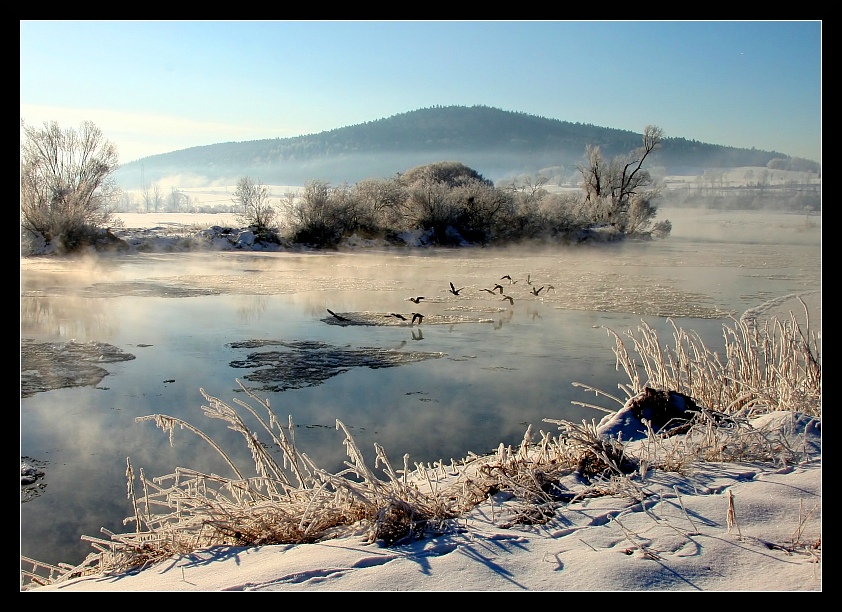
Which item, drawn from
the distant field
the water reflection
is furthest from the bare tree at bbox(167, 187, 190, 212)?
the water reflection

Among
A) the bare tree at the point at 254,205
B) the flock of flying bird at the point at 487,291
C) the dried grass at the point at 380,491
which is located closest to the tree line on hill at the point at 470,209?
the bare tree at the point at 254,205

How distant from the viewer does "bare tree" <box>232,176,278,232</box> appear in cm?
1783

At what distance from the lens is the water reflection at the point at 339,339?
219 inches

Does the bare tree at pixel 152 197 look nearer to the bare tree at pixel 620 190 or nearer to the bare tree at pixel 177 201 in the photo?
the bare tree at pixel 177 201

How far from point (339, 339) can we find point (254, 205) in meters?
10.1

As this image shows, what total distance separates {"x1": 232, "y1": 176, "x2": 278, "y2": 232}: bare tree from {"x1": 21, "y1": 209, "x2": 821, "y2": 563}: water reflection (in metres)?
1.06

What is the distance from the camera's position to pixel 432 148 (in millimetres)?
17297

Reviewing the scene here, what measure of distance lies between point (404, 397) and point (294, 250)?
40.3 feet

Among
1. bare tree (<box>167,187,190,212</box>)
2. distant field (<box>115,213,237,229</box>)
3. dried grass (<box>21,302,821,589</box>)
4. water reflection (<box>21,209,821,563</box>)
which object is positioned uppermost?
bare tree (<box>167,187,190,212</box>)

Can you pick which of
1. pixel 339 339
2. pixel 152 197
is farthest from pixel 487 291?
pixel 152 197

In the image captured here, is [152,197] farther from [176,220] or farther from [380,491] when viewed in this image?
[380,491]

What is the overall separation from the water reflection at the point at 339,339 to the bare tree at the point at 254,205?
1055 mm

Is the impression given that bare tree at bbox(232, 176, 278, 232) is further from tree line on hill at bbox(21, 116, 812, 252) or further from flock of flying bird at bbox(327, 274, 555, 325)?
flock of flying bird at bbox(327, 274, 555, 325)

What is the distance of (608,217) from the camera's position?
64.3ft
